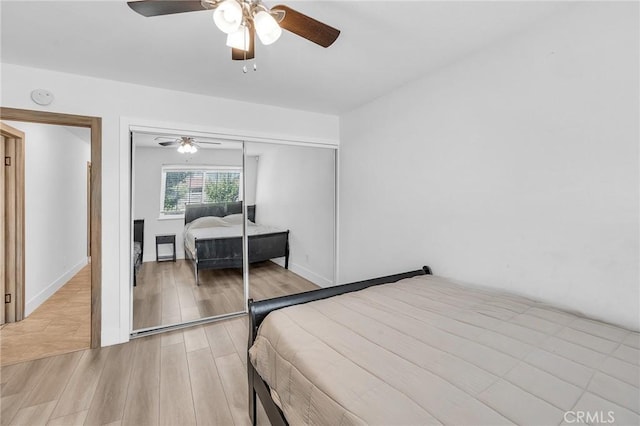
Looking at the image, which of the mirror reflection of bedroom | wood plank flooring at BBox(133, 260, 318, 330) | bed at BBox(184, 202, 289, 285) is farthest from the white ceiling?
wood plank flooring at BBox(133, 260, 318, 330)

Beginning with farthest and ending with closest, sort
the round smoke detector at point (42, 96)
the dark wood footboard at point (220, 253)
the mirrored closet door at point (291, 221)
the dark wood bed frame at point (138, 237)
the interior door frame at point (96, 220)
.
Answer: the mirrored closet door at point (291, 221) < the dark wood footboard at point (220, 253) < the dark wood bed frame at point (138, 237) < the interior door frame at point (96, 220) < the round smoke detector at point (42, 96)

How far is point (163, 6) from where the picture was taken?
1238 mm

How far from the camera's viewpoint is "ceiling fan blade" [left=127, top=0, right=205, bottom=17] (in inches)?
47.3

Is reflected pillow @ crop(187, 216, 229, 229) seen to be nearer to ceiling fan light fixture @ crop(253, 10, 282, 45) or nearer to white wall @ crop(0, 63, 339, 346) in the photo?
white wall @ crop(0, 63, 339, 346)

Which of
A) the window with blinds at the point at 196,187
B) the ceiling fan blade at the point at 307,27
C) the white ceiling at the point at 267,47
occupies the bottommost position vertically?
the window with blinds at the point at 196,187

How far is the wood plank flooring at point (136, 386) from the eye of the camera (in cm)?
168

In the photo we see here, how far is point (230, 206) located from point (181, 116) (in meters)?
1.06

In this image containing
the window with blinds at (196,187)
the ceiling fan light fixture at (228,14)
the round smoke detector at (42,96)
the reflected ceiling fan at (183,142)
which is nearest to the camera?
the ceiling fan light fixture at (228,14)

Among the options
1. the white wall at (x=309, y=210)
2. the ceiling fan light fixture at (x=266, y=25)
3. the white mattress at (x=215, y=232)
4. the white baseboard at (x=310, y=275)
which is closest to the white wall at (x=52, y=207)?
the white mattress at (x=215, y=232)

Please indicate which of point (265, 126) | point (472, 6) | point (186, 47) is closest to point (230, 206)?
point (265, 126)

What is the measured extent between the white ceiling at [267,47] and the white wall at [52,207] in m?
1.45

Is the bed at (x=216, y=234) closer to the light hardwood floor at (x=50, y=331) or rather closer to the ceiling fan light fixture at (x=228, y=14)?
the light hardwood floor at (x=50, y=331)

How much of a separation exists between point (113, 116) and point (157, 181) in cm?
68

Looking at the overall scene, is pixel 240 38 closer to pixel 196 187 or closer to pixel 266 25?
pixel 266 25
